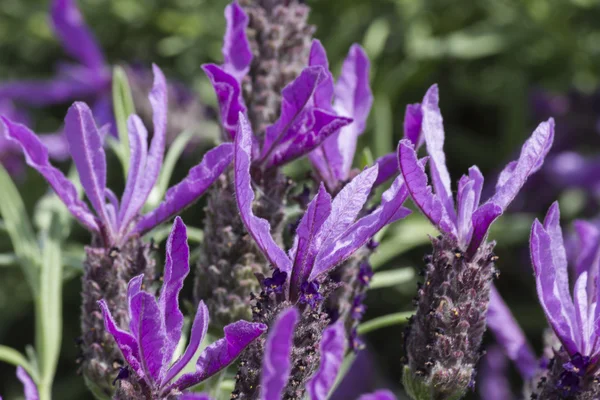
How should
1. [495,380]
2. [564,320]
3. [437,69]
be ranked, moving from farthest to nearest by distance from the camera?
[437,69] → [495,380] → [564,320]

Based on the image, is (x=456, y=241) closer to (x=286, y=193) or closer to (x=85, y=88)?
(x=286, y=193)

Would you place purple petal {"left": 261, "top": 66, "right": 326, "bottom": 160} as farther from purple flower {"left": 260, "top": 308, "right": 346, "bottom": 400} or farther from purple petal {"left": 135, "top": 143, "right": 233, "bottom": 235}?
purple flower {"left": 260, "top": 308, "right": 346, "bottom": 400}

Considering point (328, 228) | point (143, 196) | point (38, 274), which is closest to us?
point (328, 228)

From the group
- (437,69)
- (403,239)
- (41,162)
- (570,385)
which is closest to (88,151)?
(41,162)

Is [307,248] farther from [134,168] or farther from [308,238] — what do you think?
[134,168]

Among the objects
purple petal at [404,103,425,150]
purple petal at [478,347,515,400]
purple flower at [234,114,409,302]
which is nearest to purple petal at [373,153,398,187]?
purple petal at [404,103,425,150]

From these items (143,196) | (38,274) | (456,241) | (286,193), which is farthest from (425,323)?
(38,274)

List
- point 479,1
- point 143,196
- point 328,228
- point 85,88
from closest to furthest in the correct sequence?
point 328,228 < point 143,196 < point 85,88 < point 479,1

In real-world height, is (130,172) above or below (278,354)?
above
